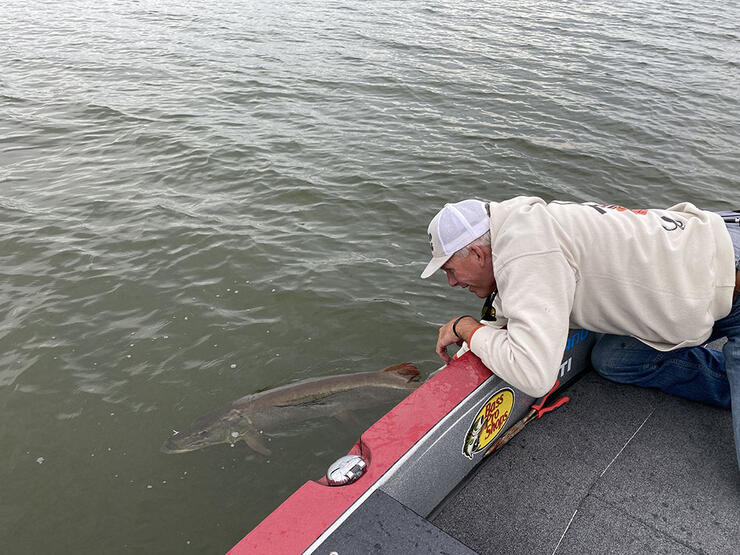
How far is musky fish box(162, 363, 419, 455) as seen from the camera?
15.6 ft

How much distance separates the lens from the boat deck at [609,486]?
2967 millimetres

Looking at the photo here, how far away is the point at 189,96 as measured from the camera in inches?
463

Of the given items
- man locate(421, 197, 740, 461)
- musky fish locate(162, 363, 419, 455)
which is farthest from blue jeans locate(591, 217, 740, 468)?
musky fish locate(162, 363, 419, 455)

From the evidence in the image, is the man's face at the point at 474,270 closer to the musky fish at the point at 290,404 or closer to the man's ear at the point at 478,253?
the man's ear at the point at 478,253

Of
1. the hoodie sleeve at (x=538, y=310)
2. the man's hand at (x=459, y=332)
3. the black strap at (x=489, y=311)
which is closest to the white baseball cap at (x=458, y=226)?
the hoodie sleeve at (x=538, y=310)

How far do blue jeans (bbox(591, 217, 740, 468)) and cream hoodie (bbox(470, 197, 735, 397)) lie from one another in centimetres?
59

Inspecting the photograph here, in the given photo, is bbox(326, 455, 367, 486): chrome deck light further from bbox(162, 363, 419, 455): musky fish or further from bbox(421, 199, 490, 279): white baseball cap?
bbox(162, 363, 419, 455): musky fish

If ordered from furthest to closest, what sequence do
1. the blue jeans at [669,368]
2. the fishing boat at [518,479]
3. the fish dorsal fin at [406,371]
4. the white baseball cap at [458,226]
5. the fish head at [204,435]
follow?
1. the fish dorsal fin at [406,371]
2. the fish head at [204,435]
3. the blue jeans at [669,368]
4. the white baseball cap at [458,226]
5. the fishing boat at [518,479]

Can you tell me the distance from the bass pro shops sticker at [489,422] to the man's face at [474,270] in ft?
1.94

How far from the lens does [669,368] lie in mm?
3664

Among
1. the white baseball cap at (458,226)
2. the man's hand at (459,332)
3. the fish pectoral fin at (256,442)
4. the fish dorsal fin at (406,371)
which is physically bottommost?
the fish pectoral fin at (256,442)

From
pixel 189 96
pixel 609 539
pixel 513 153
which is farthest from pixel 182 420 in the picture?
pixel 189 96

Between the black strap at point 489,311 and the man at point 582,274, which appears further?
the black strap at point 489,311

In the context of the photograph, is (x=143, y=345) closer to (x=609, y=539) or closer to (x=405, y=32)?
(x=609, y=539)
